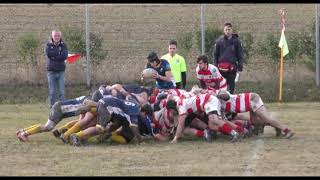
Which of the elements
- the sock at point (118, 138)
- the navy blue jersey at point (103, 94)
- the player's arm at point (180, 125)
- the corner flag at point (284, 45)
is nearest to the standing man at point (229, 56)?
the corner flag at point (284, 45)

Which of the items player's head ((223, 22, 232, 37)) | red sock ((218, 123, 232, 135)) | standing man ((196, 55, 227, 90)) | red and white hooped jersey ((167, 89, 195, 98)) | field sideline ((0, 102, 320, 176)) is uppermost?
player's head ((223, 22, 232, 37))

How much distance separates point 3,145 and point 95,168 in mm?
2802

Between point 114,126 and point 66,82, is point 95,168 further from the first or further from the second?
point 66,82

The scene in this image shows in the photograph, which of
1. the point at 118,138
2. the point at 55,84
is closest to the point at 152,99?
the point at 118,138

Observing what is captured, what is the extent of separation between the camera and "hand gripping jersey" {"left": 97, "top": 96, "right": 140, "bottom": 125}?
40.2ft

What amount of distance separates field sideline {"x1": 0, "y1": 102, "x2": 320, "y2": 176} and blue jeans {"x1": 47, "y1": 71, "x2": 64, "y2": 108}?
3.80m

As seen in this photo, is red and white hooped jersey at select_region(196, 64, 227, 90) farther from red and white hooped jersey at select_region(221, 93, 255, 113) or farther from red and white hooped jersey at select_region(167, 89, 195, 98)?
red and white hooped jersey at select_region(221, 93, 255, 113)

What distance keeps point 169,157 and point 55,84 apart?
7729 millimetres

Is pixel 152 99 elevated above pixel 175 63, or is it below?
below

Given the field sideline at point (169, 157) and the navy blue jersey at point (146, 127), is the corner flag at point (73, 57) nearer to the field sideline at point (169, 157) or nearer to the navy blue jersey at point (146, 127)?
the field sideline at point (169, 157)

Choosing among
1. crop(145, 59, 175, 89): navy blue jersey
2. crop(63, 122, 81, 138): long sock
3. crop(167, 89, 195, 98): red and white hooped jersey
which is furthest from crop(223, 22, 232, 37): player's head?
crop(63, 122, 81, 138): long sock

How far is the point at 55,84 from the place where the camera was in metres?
18.3

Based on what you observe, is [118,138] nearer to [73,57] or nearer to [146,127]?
[146,127]

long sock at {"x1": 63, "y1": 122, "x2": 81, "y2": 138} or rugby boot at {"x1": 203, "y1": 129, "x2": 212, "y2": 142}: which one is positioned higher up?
long sock at {"x1": 63, "y1": 122, "x2": 81, "y2": 138}
